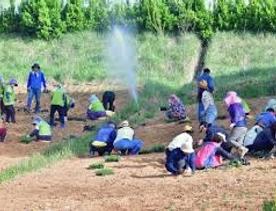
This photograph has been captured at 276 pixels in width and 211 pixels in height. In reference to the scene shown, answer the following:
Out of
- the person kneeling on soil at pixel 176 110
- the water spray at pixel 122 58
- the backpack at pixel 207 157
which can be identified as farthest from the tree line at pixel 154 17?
the backpack at pixel 207 157

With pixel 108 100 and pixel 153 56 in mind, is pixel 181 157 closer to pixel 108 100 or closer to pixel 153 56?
pixel 108 100

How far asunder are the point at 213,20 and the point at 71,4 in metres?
8.25

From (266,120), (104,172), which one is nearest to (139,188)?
(104,172)

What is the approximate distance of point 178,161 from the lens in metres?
14.3

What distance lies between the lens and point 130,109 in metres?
27.6

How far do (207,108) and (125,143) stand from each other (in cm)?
218

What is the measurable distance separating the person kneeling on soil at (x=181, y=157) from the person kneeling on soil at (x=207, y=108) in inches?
133

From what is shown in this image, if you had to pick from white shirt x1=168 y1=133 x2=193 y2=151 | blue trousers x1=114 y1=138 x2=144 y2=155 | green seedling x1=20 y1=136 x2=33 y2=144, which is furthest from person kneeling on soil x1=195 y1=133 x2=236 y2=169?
green seedling x1=20 y1=136 x2=33 y2=144

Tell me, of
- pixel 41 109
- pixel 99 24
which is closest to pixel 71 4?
pixel 99 24

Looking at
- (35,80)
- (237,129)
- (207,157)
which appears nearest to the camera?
(207,157)

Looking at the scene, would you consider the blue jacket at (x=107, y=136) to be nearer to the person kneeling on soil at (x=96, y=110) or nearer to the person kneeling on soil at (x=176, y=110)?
the person kneeling on soil at (x=176, y=110)

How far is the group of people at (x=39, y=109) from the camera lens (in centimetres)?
2161

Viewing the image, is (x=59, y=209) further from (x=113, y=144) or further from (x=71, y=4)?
(x=71, y=4)

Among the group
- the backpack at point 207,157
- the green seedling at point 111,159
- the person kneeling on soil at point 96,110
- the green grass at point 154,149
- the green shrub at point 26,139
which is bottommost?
the green shrub at point 26,139
